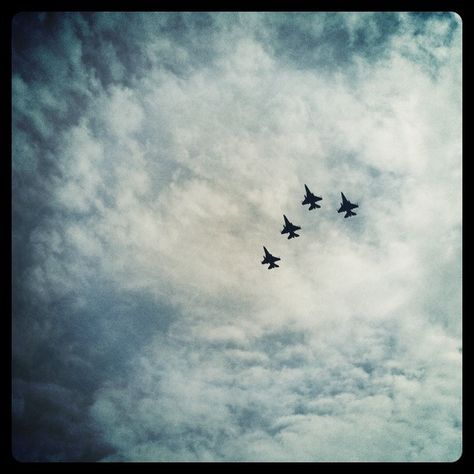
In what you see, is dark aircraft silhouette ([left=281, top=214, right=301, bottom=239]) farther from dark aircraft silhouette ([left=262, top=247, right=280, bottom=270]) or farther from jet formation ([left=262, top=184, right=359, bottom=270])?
dark aircraft silhouette ([left=262, top=247, right=280, bottom=270])

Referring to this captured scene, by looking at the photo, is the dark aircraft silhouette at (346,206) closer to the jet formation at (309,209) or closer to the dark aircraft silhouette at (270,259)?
the jet formation at (309,209)

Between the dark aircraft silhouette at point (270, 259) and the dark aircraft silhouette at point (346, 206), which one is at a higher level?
the dark aircraft silhouette at point (346, 206)

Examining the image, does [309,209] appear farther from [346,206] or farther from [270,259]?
[270,259]

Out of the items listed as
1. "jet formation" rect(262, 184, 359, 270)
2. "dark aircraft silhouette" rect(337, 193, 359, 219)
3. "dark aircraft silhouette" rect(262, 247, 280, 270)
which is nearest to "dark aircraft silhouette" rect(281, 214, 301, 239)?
"jet formation" rect(262, 184, 359, 270)

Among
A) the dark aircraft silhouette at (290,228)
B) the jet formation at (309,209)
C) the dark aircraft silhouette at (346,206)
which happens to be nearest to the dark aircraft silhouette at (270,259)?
the jet formation at (309,209)

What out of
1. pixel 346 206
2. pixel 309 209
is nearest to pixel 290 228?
pixel 309 209

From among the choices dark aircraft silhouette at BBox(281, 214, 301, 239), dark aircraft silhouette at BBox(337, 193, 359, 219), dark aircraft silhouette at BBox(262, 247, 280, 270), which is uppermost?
dark aircraft silhouette at BBox(337, 193, 359, 219)

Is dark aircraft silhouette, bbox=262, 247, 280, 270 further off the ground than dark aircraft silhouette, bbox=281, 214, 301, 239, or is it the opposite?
dark aircraft silhouette, bbox=281, 214, 301, 239

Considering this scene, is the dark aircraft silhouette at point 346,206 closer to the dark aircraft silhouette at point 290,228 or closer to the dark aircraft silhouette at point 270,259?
the dark aircraft silhouette at point 290,228

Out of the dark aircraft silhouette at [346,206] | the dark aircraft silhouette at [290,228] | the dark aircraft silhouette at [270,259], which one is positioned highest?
the dark aircraft silhouette at [346,206]
